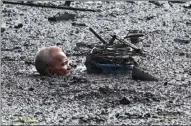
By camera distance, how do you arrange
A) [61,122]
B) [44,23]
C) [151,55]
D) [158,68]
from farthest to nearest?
[44,23]
[151,55]
[158,68]
[61,122]

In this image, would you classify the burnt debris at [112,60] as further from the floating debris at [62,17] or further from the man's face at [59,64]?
the floating debris at [62,17]

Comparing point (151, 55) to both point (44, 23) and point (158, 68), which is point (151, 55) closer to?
point (158, 68)

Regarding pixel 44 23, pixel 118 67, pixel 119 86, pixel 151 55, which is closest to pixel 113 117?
pixel 119 86

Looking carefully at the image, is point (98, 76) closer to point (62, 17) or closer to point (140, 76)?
point (140, 76)

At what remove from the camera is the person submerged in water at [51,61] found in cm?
1129

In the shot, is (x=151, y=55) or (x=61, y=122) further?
(x=151, y=55)

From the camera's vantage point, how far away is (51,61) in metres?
11.3

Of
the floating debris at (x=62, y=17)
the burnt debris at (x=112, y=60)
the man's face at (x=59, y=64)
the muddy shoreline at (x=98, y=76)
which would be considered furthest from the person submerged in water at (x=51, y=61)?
the floating debris at (x=62, y=17)

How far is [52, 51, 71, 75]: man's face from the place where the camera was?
11.3 m

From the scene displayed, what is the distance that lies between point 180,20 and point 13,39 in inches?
152

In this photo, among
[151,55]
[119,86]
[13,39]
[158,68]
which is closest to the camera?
[119,86]

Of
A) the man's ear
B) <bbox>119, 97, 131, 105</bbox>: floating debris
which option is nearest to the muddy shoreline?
<bbox>119, 97, 131, 105</bbox>: floating debris

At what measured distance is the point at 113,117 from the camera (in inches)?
361

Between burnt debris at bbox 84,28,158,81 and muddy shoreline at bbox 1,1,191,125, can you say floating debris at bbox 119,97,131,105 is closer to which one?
muddy shoreline at bbox 1,1,191,125
